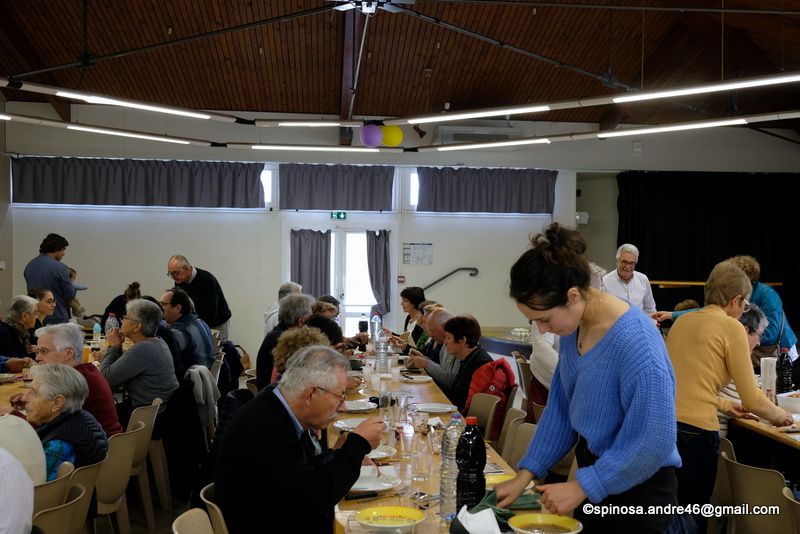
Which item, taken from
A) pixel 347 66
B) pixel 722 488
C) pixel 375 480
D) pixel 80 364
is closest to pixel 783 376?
pixel 722 488

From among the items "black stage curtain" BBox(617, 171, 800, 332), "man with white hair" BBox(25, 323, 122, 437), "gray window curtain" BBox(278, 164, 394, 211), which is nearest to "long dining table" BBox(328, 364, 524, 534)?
"man with white hair" BBox(25, 323, 122, 437)

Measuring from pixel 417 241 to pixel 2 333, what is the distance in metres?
6.74

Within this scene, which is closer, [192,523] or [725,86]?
[192,523]

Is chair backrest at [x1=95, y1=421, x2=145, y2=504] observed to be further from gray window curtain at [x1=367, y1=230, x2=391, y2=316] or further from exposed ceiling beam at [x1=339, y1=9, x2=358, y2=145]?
gray window curtain at [x1=367, y1=230, x2=391, y2=316]

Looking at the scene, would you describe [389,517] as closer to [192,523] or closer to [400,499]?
[400,499]

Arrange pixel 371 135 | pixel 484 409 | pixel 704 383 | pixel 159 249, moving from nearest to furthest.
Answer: pixel 704 383, pixel 484 409, pixel 371 135, pixel 159 249

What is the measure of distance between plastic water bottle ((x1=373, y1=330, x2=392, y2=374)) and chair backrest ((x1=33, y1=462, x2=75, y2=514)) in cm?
328

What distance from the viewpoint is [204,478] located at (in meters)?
3.38

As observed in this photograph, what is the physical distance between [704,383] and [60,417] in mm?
2879

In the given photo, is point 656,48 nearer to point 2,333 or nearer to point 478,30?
point 478,30

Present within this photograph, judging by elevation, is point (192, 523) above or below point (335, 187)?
below

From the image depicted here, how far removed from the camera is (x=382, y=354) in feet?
22.6

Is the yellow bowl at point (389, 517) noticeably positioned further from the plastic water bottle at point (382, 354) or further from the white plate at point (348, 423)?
the plastic water bottle at point (382, 354)

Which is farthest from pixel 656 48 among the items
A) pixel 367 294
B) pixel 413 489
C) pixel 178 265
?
pixel 413 489
